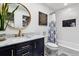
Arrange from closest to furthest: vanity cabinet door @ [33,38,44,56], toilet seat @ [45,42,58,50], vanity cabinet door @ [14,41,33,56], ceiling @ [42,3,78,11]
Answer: vanity cabinet door @ [14,41,33,56]
ceiling @ [42,3,78,11]
vanity cabinet door @ [33,38,44,56]
toilet seat @ [45,42,58,50]

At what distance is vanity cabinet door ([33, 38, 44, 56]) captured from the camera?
61.0 inches

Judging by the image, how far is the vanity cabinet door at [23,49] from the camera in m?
1.10

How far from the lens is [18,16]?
1589mm

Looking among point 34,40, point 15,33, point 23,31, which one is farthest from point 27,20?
point 34,40

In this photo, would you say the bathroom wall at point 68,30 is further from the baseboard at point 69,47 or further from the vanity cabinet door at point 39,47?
the vanity cabinet door at point 39,47

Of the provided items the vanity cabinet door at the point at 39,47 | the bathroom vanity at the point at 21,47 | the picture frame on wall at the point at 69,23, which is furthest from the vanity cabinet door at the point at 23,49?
the picture frame on wall at the point at 69,23

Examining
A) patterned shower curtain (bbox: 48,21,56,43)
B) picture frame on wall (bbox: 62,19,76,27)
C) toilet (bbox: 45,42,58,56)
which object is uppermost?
picture frame on wall (bbox: 62,19,76,27)

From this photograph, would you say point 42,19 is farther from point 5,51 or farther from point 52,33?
point 5,51

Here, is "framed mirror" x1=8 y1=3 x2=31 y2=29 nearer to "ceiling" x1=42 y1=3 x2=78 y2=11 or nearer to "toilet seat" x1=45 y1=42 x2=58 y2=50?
"ceiling" x1=42 y1=3 x2=78 y2=11

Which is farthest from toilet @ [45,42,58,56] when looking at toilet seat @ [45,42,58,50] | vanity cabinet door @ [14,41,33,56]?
vanity cabinet door @ [14,41,33,56]

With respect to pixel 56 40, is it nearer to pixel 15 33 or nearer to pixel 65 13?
pixel 65 13

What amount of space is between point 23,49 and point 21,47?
0.06 meters

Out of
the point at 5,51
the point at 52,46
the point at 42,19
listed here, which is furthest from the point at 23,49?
the point at 42,19

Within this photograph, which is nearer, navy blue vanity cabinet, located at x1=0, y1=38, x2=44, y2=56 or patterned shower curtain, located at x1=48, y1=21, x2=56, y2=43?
navy blue vanity cabinet, located at x1=0, y1=38, x2=44, y2=56
